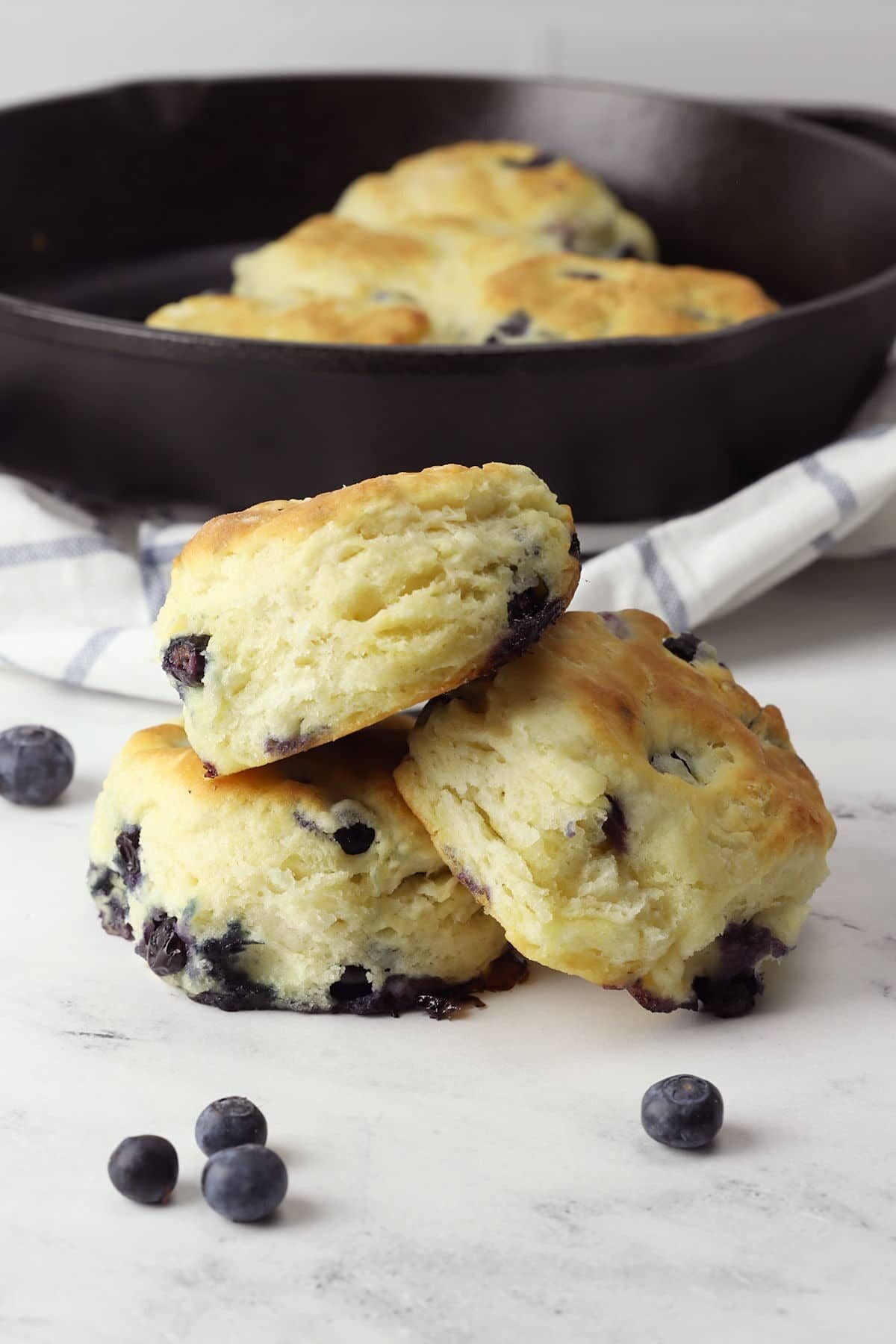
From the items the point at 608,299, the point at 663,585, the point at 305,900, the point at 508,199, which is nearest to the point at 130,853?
the point at 305,900

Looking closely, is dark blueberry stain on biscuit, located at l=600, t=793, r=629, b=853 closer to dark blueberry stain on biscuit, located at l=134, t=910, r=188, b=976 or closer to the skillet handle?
dark blueberry stain on biscuit, located at l=134, t=910, r=188, b=976

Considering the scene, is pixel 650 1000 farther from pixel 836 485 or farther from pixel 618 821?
pixel 836 485

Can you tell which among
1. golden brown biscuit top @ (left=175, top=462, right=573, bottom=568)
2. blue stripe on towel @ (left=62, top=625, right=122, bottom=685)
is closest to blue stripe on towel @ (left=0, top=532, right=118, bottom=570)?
blue stripe on towel @ (left=62, top=625, right=122, bottom=685)

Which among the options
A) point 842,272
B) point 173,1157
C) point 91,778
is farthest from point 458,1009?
point 842,272

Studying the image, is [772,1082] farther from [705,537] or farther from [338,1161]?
[705,537]

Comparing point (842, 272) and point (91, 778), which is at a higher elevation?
point (842, 272)

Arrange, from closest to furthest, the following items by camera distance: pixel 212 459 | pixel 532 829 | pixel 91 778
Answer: pixel 532 829
pixel 91 778
pixel 212 459
